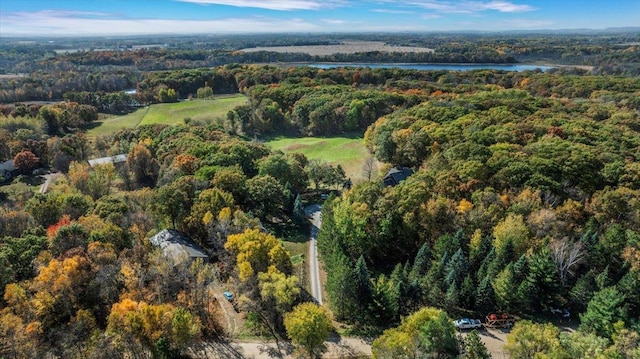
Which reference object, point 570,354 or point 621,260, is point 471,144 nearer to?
point 621,260

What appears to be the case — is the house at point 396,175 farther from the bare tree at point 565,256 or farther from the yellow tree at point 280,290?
the yellow tree at point 280,290

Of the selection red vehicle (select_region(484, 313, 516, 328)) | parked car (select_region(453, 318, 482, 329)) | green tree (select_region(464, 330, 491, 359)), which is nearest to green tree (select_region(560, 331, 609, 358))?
green tree (select_region(464, 330, 491, 359))

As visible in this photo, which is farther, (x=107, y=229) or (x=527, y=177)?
(x=527, y=177)

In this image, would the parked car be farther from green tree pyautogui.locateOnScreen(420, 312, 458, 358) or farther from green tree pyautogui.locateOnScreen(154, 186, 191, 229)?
green tree pyautogui.locateOnScreen(154, 186, 191, 229)

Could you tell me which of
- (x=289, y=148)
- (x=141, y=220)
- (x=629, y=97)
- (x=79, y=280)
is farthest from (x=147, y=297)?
(x=629, y=97)

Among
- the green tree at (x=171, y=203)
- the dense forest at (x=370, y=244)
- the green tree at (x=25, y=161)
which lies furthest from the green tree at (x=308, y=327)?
the green tree at (x=25, y=161)

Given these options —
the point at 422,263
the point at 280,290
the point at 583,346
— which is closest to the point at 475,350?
the point at 583,346
